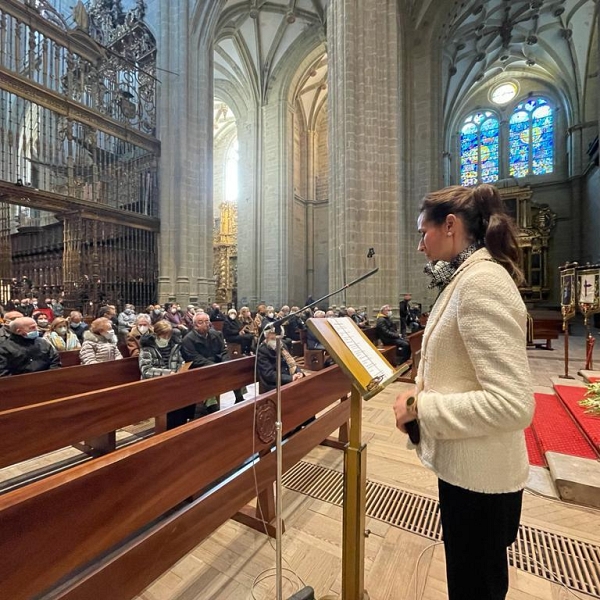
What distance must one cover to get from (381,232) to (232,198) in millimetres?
16527

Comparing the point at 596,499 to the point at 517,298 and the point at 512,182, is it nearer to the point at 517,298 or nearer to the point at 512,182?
the point at 517,298

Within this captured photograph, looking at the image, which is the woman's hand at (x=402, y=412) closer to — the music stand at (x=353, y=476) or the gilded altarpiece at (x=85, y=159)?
the music stand at (x=353, y=476)

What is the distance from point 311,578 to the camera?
6.01ft

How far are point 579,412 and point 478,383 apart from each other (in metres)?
3.92

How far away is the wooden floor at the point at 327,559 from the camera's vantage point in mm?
1763

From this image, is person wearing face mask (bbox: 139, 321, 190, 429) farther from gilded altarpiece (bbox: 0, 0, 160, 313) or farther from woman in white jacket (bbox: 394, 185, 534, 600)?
gilded altarpiece (bbox: 0, 0, 160, 313)

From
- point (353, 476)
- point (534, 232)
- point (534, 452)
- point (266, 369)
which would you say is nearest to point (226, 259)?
point (534, 232)

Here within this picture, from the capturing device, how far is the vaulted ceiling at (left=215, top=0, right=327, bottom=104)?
51.3 feet

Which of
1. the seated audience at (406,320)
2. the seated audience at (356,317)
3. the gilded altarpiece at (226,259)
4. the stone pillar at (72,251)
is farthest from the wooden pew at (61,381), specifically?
the gilded altarpiece at (226,259)

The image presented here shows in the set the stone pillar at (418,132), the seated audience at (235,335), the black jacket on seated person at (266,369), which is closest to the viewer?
the black jacket on seated person at (266,369)

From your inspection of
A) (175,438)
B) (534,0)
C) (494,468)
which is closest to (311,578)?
(175,438)

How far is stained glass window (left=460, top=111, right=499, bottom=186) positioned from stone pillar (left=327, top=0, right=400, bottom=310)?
14174mm

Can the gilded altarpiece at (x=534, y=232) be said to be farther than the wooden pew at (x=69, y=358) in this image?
Yes

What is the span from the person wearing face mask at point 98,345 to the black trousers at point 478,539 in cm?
430
